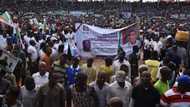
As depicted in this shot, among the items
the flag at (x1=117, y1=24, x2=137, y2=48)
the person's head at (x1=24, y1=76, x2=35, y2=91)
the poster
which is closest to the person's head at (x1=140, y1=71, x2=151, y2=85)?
the person's head at (x1=24, y1=76, x2=35, y2=91)

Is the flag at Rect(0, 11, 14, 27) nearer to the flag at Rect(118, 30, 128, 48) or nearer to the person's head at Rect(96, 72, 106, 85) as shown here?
the flag at Rect(118, 30, 128, 48)

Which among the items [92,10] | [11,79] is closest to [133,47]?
[11,79]

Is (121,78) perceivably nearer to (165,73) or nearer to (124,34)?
(165,73)

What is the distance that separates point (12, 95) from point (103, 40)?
703 cm

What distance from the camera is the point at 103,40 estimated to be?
15594 millimetres

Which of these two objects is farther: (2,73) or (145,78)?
(2,73)

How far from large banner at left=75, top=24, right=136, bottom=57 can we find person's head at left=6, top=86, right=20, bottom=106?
618cm

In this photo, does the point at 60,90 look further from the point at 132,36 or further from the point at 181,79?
the point at 132,36

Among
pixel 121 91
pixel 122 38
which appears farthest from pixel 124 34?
pixel 121 91

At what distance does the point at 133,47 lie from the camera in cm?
1509

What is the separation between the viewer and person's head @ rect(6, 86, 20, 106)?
871 centimetres

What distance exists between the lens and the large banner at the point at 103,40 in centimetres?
1508

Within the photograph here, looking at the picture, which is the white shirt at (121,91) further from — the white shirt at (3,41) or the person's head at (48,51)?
the white shirt at (3,41)

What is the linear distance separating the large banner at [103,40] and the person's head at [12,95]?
618cm
